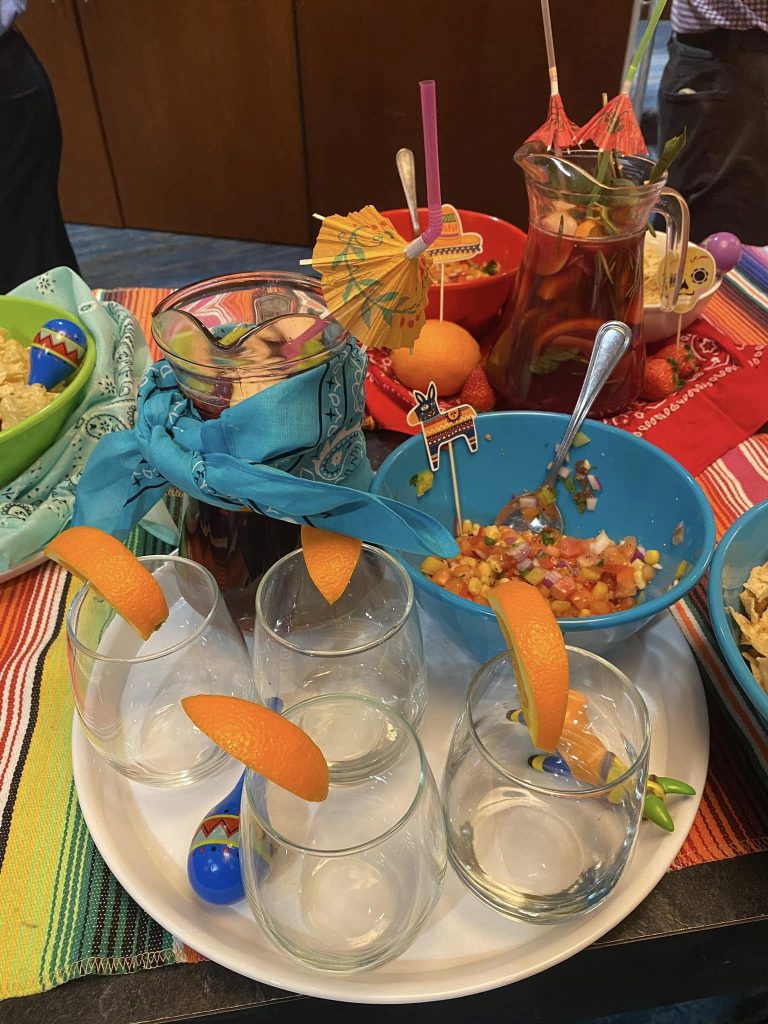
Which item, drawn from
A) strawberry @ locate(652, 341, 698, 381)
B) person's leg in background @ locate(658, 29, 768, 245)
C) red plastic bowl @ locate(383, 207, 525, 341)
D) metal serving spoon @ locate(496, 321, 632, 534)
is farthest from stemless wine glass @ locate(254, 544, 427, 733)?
person's leg in background @ locate(658, 29, 768, 245)

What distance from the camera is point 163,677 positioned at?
1.92ft

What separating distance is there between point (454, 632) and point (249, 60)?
2590mm

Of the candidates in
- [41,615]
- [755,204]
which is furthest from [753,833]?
[755,204]

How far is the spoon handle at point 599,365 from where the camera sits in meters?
0.78

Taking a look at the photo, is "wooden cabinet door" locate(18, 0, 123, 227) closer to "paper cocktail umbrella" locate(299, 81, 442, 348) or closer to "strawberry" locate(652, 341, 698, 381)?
"strawberry" locate(652, 341, 698, 381)

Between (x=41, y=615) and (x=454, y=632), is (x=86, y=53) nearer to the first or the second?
(x=41, y=615)

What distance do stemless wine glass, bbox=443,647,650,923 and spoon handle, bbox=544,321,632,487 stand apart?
0.29 m

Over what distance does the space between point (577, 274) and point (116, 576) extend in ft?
1.88

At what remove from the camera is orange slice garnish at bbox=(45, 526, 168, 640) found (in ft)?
1.74

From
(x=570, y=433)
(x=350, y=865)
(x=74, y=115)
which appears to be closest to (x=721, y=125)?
(x=570, y=433)

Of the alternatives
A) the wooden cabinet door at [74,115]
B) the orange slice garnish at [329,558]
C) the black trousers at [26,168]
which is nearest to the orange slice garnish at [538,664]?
the orange slice garnish at [329,558]

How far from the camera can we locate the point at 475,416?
0.78 metres

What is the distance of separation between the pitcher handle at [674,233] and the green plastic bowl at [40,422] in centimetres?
67

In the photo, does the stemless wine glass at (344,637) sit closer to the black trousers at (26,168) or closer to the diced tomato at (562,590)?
the diced tomato at (562,590)
